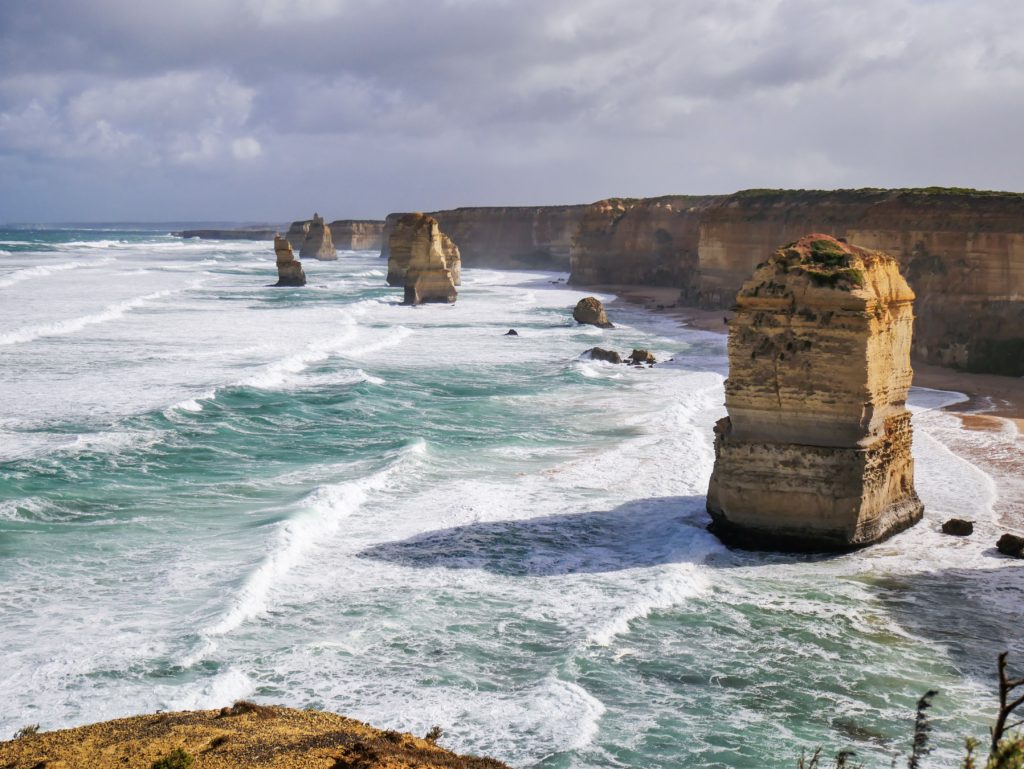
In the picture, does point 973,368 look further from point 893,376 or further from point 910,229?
point 893,376

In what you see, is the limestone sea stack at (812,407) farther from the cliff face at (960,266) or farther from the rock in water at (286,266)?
the rock in water at (286,266)

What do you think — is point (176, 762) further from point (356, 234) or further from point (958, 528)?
point (356, 234)

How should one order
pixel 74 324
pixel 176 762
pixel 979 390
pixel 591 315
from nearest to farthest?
pixel 176 762 → pixel 979 390 → pixel 74 324 → pixel 591 315

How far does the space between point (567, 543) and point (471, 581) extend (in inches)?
80.7

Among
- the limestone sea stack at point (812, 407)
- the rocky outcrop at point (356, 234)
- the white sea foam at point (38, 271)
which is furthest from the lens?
the rocky outcrop at point (356, 234)

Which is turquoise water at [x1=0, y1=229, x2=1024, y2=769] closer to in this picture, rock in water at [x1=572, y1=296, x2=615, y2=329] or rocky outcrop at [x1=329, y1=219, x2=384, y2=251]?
rock in water at [x1=572, y1=296, x2=615, y2=329]

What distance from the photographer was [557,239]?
100875mm

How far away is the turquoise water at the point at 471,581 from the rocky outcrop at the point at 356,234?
390 feet

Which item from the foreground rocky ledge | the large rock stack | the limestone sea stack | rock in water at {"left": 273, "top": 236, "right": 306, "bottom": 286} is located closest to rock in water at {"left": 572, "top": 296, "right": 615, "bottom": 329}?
the large rock stack

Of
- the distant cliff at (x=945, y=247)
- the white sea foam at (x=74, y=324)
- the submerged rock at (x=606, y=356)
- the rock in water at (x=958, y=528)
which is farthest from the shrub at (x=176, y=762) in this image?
the white sea foam at (x=74, y=324)

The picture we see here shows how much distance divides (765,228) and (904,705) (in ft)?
134

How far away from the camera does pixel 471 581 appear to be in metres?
13.4

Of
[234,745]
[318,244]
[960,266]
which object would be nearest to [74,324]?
[960,266]

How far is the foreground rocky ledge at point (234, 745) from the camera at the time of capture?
756 centimetres
